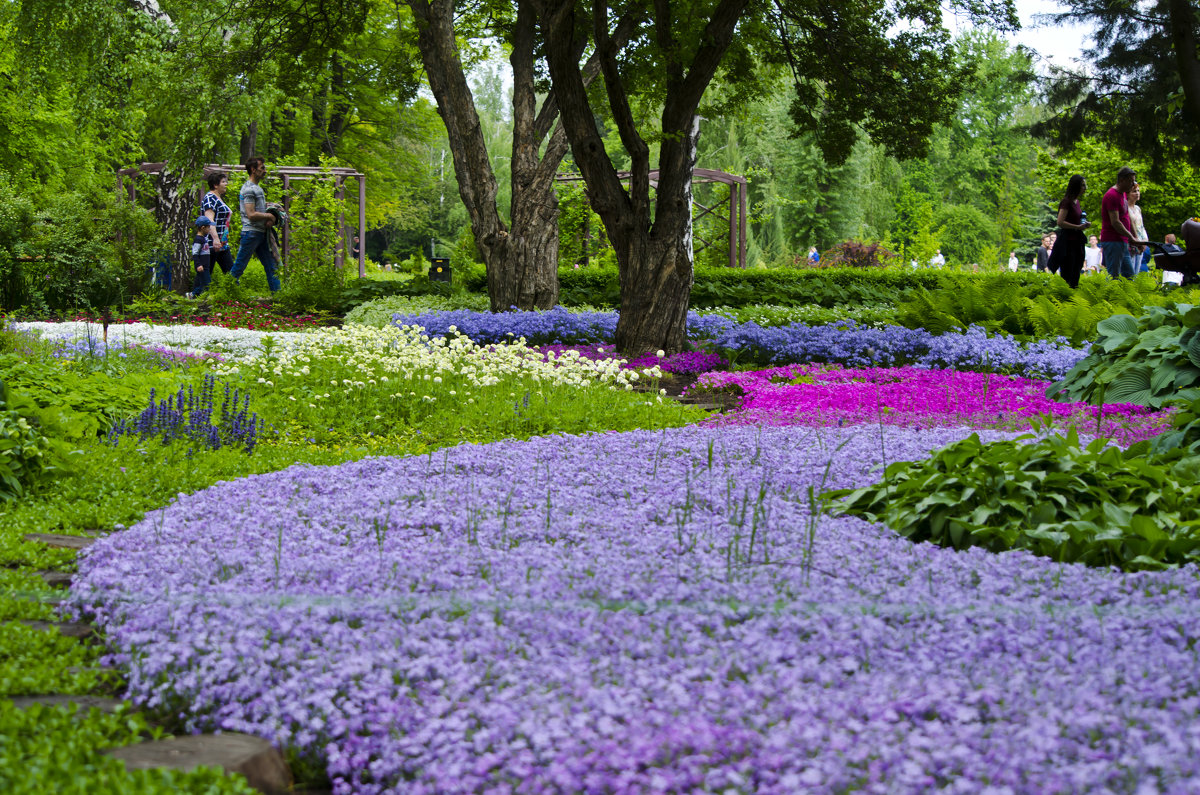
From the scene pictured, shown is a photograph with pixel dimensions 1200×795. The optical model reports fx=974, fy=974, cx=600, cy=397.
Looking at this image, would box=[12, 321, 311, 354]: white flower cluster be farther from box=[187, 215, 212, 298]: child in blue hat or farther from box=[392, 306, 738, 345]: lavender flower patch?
box=[187, 215, 212, 298]: child in blue hat

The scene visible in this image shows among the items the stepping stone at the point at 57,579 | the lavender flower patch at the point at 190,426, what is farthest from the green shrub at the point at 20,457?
the stepping stone at the point at 57,579

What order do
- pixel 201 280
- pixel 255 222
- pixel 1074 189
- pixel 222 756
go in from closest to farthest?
pixel 222 756, pixel 1074 189, pixel 255 222, pixel 201 280

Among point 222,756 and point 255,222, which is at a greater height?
point 255,222

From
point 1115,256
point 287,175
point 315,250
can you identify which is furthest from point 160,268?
point 1115,256

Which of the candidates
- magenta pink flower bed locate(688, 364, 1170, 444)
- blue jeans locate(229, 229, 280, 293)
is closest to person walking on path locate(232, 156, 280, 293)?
blue jeans locate(229, 229, 280, 293)

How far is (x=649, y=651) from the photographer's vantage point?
2.63m

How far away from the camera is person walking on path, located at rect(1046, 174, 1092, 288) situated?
13.6 metres

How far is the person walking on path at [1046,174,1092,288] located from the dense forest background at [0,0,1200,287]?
7.04ft

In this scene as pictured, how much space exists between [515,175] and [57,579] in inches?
476

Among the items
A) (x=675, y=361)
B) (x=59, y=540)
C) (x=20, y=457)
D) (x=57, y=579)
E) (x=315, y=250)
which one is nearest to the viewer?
(x=57, y=579)

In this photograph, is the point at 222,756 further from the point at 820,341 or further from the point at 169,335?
the point at 169,335

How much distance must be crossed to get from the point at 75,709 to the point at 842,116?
11.7 meters

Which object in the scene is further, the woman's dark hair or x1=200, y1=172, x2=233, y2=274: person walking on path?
x1=200, y1=172, x2=233, y2=274: person walking on path

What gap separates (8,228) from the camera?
45.3 ft
